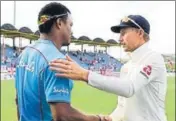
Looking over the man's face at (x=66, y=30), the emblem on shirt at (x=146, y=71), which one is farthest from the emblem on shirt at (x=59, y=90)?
the emblem on shirt at (x=146, y=71)

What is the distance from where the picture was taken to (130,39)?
3525mm

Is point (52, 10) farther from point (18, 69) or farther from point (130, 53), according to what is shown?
point (130, 53)

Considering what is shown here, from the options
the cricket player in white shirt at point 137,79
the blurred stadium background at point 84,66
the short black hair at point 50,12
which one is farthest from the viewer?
the blurred stadium background at point 84,66

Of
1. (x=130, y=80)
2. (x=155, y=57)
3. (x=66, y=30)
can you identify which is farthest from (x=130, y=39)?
(x=66, y=30)

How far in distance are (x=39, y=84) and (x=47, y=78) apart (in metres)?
0.09

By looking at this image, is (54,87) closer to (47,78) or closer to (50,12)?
(47,78)

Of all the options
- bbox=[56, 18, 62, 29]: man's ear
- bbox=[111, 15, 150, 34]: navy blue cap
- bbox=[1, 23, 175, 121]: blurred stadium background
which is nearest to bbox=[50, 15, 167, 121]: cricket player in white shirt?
bbox=[111, 15, 150, 34]: navy blue cap

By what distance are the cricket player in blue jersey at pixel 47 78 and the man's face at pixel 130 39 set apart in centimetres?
66

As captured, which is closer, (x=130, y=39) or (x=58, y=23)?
(x=58, y=23)

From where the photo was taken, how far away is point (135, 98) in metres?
3.37

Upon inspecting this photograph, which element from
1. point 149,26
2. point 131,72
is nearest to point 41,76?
point 131,72

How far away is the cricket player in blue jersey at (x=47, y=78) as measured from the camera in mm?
2676

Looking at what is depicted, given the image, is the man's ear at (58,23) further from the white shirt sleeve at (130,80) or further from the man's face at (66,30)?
the white shirt sleeve at (130,80)

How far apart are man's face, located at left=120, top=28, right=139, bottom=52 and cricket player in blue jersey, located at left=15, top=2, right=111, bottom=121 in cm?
66
